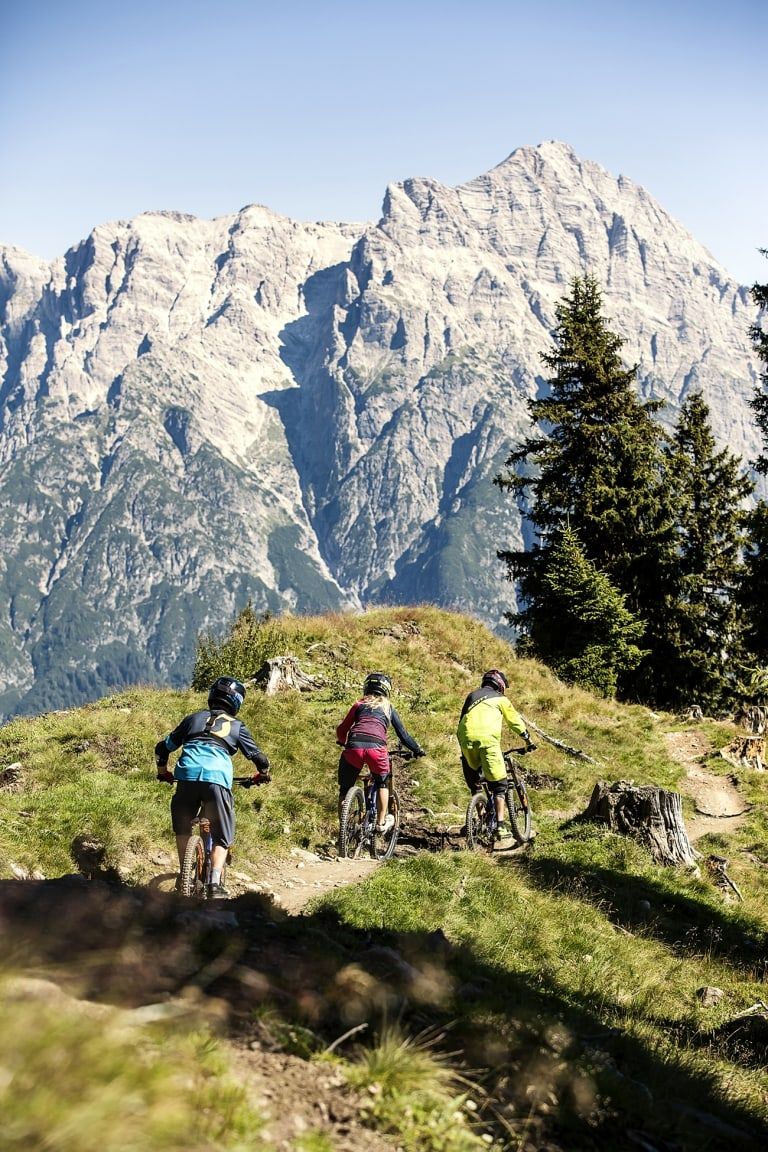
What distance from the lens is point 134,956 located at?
204 inches

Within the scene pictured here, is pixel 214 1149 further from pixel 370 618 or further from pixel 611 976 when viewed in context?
pixel 370 618

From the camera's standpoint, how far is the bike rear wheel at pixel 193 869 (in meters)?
9.06

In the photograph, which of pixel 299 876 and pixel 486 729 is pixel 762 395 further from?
pixel 299 876

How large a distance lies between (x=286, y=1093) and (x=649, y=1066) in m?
3.02

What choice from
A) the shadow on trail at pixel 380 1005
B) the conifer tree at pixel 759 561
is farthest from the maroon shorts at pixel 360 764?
the conifer tree at pixel 759 561

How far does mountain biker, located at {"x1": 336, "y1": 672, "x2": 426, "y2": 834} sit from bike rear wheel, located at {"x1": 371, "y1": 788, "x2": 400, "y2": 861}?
126 millimetres

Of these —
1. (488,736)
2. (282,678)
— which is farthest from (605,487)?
(488,736)

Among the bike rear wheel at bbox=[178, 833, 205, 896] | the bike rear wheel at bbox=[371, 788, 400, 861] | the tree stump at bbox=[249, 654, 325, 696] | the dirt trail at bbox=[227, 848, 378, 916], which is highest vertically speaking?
the tree stump at bbox=[249, 654, 325, 696]

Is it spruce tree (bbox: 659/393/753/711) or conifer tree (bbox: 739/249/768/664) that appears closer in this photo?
conifer tree (bbox: 739/249/768/664)

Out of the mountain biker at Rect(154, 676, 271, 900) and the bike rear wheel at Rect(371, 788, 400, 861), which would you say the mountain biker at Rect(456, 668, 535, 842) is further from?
the mountain biker at Rect(154, 676, 271, 900)

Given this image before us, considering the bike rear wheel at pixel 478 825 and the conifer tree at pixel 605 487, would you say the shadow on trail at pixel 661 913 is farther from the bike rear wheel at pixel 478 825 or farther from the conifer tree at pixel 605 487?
the conifer tree at pixel 605 487

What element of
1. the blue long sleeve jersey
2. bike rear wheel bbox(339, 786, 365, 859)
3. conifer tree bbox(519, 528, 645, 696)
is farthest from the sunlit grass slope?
the blue long sleeve jersey

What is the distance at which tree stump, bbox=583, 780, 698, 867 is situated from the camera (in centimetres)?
1402

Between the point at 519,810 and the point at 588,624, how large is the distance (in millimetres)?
16942
